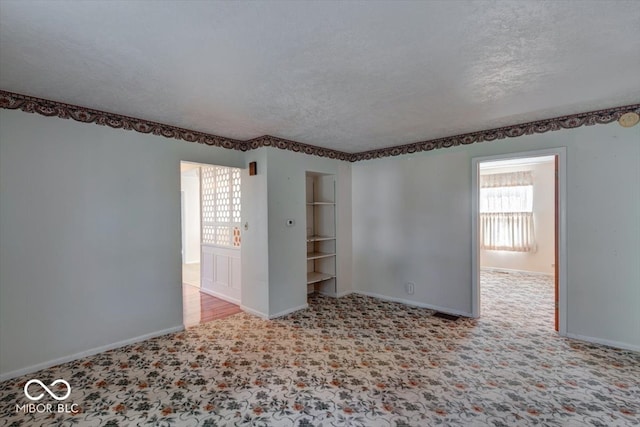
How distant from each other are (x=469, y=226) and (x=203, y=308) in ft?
13.2

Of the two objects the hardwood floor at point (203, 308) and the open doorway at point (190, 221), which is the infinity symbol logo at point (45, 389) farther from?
the open doorway at point (190, 221)

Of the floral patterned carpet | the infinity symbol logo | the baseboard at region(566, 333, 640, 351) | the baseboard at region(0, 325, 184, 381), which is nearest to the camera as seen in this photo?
the floral patterned carpet

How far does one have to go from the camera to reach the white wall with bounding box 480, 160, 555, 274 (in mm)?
6273

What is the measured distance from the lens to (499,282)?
5.89 metres

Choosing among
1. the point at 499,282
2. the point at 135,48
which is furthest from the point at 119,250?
the point at 499,282

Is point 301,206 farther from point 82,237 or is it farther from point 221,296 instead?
point 82,237

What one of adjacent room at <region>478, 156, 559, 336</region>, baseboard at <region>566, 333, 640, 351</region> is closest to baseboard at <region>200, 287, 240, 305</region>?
baseboard at <region>566, 333, 640, 351</region>

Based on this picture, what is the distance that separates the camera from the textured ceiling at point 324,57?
5.02 ft

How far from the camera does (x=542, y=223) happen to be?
641 centimetres

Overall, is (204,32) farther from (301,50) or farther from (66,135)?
(66,135)

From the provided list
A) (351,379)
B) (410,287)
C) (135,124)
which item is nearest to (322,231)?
(410,287)

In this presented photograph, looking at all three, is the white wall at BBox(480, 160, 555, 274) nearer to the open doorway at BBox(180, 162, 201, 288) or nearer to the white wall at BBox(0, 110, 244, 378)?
the white wall at BBox(0, 110, 244, 378)

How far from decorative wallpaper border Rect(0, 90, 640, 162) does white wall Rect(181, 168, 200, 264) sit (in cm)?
536

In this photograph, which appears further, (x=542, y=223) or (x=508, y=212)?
(x=508, y=212)
